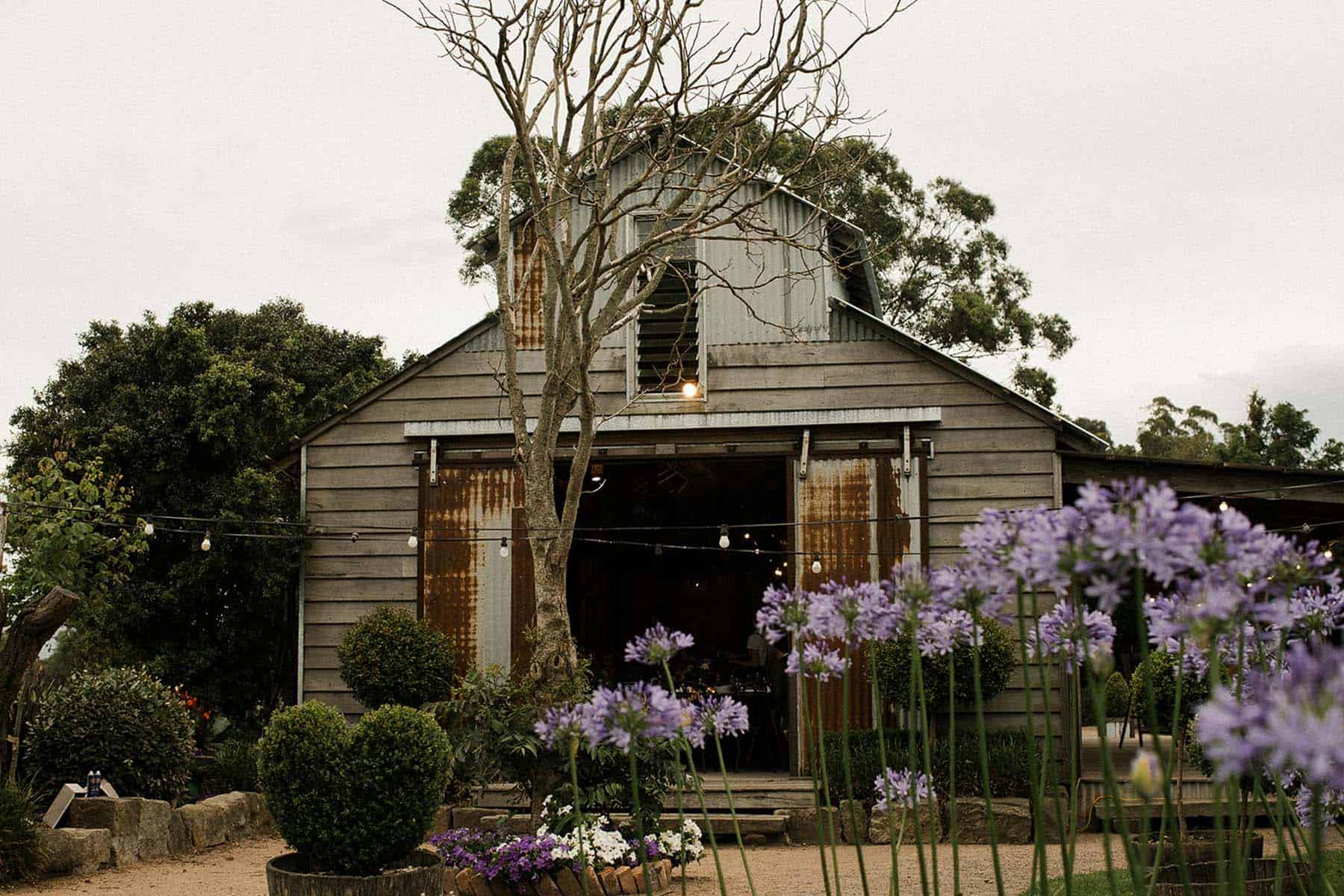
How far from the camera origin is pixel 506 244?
11570 mm

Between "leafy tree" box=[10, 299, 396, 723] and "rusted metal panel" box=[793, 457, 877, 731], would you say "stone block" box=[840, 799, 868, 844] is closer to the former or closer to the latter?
"rusted metal panel" box=[793, 457, 877, 731]

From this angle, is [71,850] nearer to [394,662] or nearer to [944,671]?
[394,662]

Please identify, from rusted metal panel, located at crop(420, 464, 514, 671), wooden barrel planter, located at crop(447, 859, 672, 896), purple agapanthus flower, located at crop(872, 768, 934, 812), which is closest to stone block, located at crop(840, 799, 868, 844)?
wooden barrel planter, located at crop(447, 859, 672, 896)

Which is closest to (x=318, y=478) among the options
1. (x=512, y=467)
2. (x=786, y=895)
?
(x=512, y=467)

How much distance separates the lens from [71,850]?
9.64 meters

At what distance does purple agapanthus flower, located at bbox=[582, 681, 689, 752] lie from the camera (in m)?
2.50

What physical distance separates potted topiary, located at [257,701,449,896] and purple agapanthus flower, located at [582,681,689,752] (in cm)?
564

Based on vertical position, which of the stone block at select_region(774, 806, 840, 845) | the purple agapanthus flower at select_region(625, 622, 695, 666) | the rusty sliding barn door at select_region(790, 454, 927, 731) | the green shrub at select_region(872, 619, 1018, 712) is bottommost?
the stone block at select_region(774, 806, 840, 845)

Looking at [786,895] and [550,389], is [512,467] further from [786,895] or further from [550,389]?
[786,895]

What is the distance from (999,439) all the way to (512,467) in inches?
200

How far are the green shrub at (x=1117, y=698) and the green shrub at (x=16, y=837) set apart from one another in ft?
51.0

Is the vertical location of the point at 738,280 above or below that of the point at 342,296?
below

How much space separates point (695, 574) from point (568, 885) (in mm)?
12445

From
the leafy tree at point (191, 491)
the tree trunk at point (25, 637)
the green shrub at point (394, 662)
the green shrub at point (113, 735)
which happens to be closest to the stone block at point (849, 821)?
the green shrub at point (394, 662)
